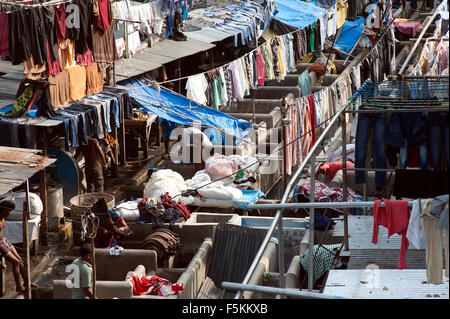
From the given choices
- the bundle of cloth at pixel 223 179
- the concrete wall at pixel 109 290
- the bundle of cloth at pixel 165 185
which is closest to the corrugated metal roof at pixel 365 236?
the concrete wall at pixel 109 290

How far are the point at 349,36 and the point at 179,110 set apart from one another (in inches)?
516

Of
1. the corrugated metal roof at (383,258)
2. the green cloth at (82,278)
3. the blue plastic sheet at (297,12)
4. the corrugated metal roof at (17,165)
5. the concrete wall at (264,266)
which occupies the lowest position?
the concrete wall at (264,266)

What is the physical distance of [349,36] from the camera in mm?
32562

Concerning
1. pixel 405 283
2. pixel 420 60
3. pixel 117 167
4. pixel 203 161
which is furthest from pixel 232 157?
pixel 405 283

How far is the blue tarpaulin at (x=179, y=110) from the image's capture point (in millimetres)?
20953

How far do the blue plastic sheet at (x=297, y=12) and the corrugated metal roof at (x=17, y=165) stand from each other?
1603 centimetres

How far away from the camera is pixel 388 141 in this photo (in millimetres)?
12688

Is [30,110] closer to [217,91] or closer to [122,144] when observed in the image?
[122,144]

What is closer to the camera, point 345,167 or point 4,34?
point 345,167

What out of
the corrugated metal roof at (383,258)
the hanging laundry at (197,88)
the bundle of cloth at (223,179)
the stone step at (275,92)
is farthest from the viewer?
the stone step at (275,92)

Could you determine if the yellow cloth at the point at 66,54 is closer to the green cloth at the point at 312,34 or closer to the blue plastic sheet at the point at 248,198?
→ the blue plastic sheet at the point at 248,198

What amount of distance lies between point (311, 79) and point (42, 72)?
1514cm

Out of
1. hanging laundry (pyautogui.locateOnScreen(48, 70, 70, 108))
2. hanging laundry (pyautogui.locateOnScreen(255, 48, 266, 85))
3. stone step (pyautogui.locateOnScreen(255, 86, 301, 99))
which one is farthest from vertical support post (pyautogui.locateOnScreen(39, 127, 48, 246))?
stone step (pyautogui.locateOnScreen(255, 86, 301, 99))

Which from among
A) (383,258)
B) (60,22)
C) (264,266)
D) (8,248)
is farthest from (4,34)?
(383,258)
